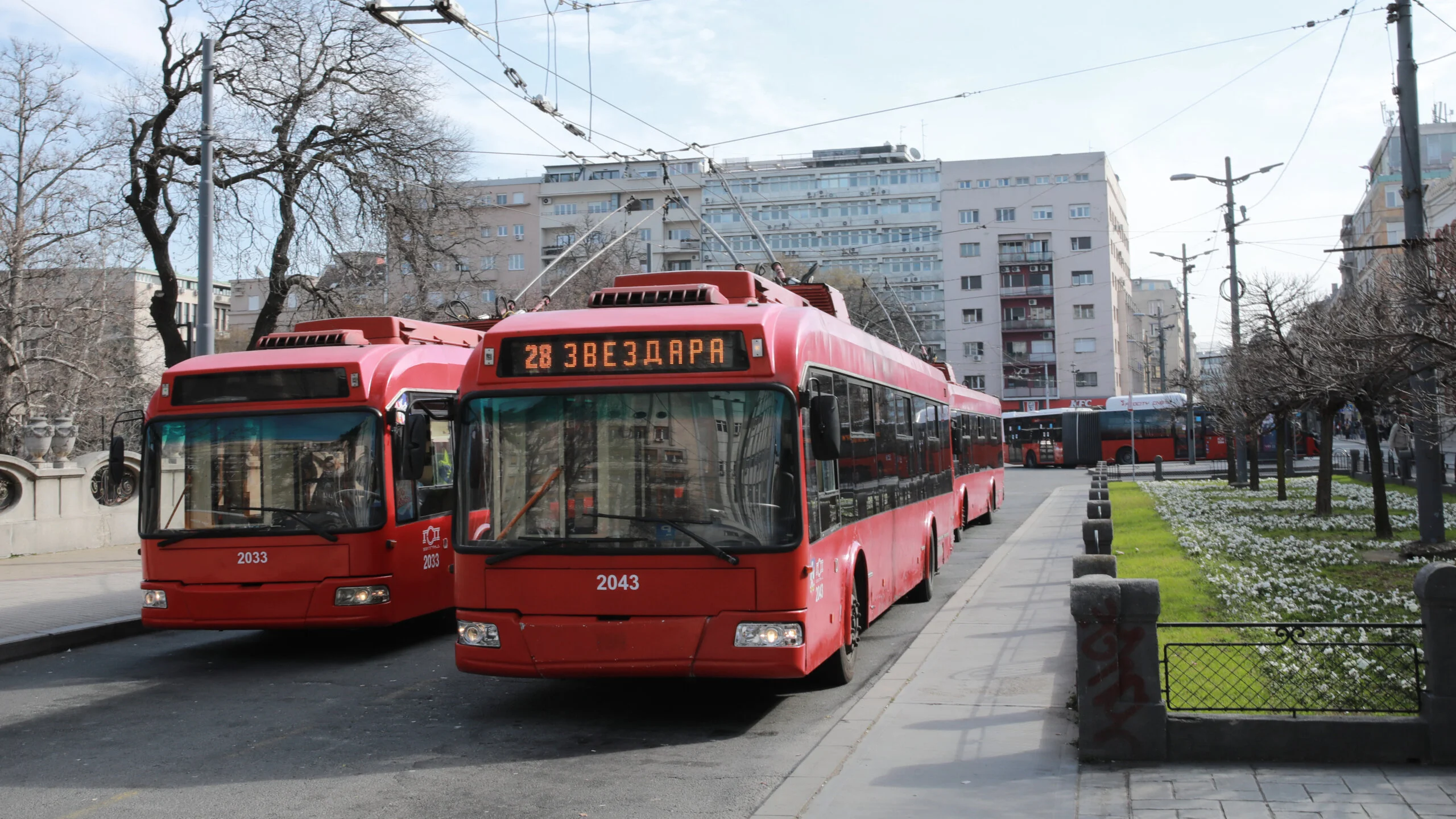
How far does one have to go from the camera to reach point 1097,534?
1277 cm

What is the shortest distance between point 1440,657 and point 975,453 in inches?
742

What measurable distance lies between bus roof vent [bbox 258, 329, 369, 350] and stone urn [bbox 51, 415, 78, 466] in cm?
1206

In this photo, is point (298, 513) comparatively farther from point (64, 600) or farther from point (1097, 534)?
point (1097, 534)

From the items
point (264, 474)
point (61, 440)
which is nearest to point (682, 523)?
point (264, 474)

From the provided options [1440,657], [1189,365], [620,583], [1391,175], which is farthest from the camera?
[1391,175]

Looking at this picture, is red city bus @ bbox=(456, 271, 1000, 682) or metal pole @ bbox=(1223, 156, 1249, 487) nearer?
red city bus @ bbox=(456, 271, 1000, 682)

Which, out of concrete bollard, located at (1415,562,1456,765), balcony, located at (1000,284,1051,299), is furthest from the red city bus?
balcony, located at (1000,284,1051,299)

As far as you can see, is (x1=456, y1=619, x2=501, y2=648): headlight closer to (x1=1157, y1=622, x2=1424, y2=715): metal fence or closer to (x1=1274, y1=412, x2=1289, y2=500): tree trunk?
(x1=1157, y1=622, x2=1424, y2=715): metal fence

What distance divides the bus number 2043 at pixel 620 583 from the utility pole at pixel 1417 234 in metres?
9.70

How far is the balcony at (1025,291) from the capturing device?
89.1 meters

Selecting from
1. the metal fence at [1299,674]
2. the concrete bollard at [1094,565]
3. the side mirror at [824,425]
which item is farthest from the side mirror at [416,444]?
the metal fence at [1299,674]

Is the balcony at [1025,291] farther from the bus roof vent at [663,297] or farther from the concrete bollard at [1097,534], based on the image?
the bus roof vent at [663,297]

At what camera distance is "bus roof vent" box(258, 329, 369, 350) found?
1199cm

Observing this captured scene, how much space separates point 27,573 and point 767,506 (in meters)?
14.7
